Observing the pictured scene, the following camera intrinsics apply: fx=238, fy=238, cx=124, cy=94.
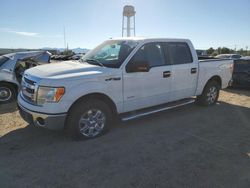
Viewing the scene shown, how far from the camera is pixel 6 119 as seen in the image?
231 inches

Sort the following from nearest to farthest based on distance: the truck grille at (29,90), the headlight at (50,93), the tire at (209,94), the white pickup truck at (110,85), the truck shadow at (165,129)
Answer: the headlight at (50,93), the white pickup truck at (110,85), the truck grille at (29,90), the truck shadow at (165,129), the tire at (209,94)

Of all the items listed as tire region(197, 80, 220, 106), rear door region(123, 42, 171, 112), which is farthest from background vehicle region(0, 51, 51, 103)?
tire region(197, 80, 220, 106)

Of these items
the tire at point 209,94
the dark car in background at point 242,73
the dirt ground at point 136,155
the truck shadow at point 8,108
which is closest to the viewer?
the dirt ground at point 136,155

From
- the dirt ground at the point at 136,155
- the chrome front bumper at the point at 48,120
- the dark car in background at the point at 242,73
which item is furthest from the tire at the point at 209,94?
the chrome front bumper at the point at 48,120

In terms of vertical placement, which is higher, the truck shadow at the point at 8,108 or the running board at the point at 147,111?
the running board at the point at 147,111

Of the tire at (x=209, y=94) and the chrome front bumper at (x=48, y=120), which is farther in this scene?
the tire at (x=209, y=94)

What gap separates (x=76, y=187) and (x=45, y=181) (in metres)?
0.47

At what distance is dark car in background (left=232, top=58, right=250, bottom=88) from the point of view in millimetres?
9703

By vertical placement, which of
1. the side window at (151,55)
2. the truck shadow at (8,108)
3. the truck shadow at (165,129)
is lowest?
the truck shadow at (165,129)

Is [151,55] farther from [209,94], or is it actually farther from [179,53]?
[209,94]

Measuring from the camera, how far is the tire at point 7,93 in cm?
779

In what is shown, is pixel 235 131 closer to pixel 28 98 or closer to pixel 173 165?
pixel 173 165

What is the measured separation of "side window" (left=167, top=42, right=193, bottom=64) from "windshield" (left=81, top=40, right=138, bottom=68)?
110 centimetres

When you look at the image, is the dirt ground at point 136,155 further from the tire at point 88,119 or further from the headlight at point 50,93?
the headlight at point 50,93
